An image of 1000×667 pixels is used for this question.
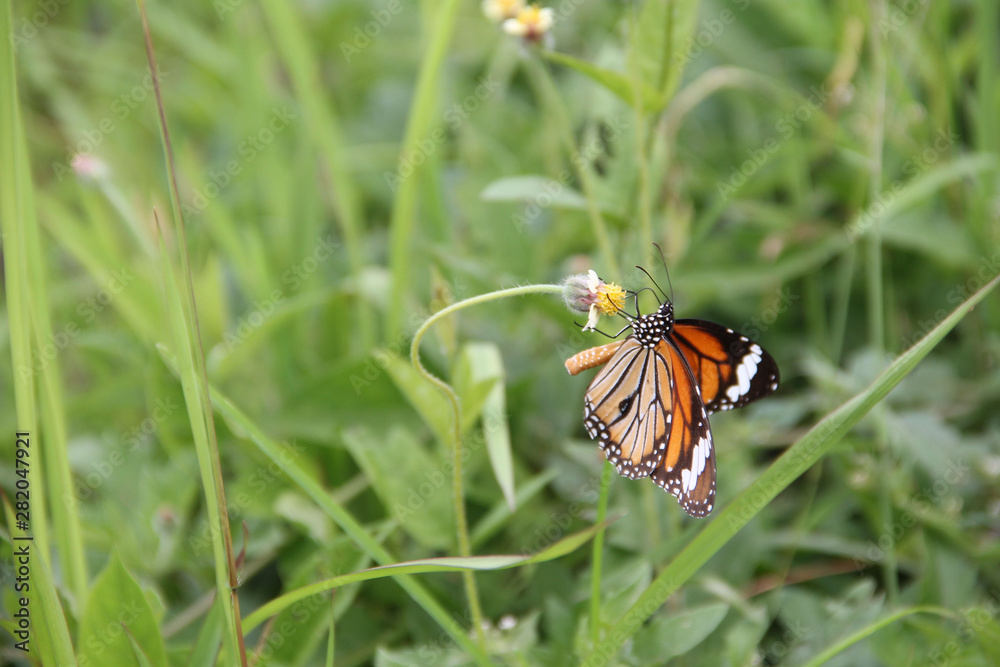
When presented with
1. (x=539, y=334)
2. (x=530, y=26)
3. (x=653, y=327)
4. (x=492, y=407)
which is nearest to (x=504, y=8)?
(x=530, y=26)

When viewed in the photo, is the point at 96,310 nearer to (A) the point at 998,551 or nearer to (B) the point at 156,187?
(B) the point at 156,187

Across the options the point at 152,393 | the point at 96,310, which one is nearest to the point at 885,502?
the point at 152,393

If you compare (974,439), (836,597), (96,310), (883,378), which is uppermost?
(883,378)

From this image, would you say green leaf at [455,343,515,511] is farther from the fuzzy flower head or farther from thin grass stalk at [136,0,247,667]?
thin grass stalk at [136,0,247,667]

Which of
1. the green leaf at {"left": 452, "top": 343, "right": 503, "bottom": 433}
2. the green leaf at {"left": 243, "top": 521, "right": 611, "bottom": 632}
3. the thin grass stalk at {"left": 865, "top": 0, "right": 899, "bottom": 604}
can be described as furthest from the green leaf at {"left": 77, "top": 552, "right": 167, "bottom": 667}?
the thin grass stalk at {"left": 865, "top": 0, "right": 899, "bottom": 604}

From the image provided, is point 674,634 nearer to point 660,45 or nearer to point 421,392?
point 421,392

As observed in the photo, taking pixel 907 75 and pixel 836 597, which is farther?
pixel 907 75
